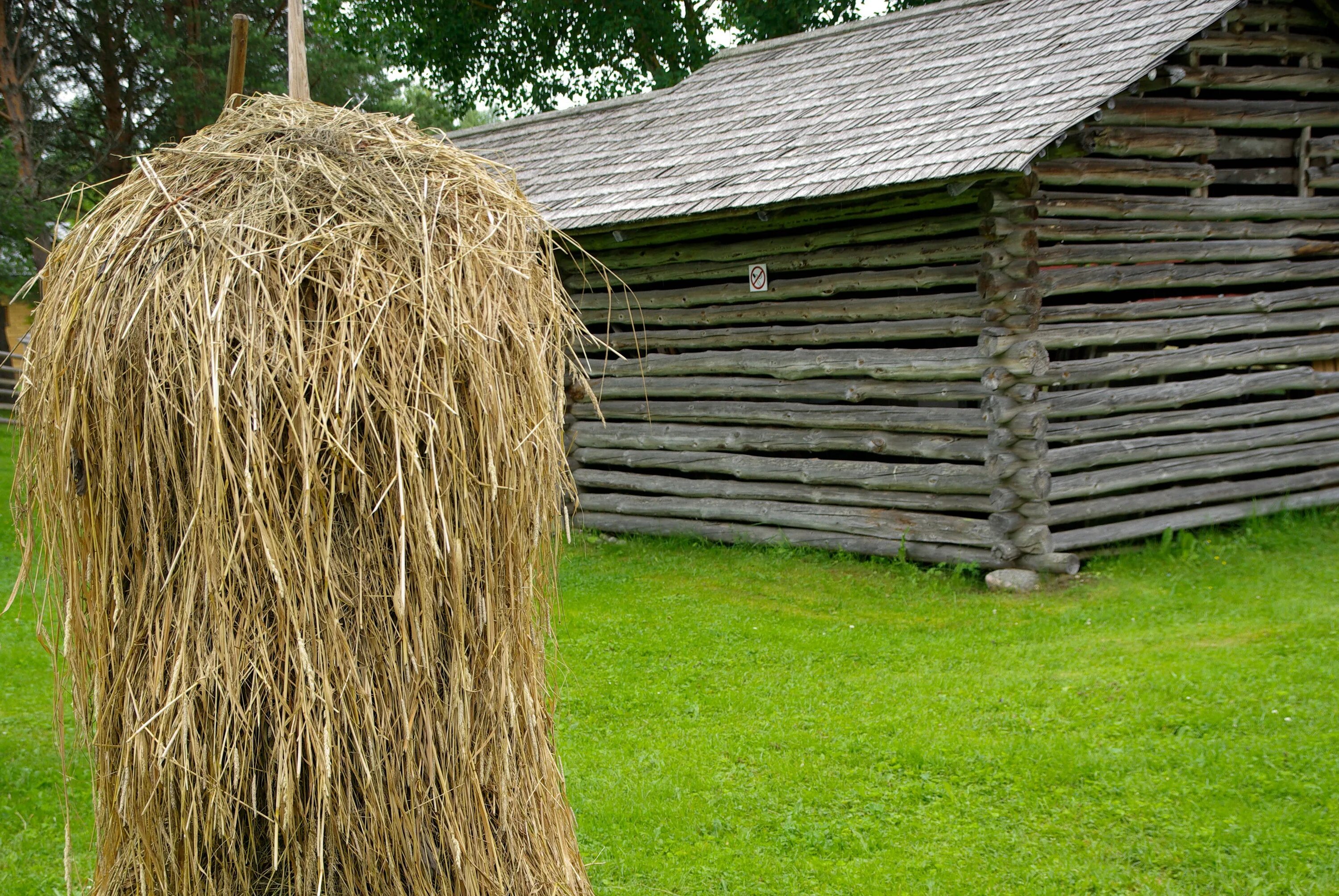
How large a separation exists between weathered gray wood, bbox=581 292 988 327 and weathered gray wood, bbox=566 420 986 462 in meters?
0.90

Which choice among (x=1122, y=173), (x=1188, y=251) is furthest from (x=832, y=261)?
(x=1188, y=251)

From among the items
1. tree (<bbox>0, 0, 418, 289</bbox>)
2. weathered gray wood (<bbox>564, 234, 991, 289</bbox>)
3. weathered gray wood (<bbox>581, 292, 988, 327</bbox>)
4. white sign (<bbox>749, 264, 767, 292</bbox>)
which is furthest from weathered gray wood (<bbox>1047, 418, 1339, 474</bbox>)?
tree (<bbox>0, 0, 418, 289</bbox>)

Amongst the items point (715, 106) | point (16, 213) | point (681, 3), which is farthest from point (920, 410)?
point (681, 3)

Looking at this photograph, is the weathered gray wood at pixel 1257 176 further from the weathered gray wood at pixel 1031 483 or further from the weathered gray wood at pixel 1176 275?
the weathered gray wood at pixel 1031 483

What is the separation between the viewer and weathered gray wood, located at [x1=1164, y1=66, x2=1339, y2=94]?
8969 mm

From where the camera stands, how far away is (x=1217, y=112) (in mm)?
9188

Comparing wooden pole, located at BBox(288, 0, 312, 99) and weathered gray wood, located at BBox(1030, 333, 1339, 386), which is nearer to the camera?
wooden pole, located at BBox(288, 0, 312, 99)

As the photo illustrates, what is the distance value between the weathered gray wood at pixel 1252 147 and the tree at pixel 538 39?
12.9 metres

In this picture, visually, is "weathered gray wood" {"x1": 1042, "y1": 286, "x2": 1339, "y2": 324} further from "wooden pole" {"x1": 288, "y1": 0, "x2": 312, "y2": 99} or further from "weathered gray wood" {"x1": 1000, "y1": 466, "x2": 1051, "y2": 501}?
"wooden pole" {"x1": 288, "y1": 0, "x2": 312, "y2": 99}

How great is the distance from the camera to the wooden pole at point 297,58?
3111 mm

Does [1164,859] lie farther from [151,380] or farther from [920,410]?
[920,410]

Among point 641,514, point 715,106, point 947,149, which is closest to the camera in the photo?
point 947,149

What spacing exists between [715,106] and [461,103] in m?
13.2

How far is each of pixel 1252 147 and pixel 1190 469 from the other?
2653 millimetres
